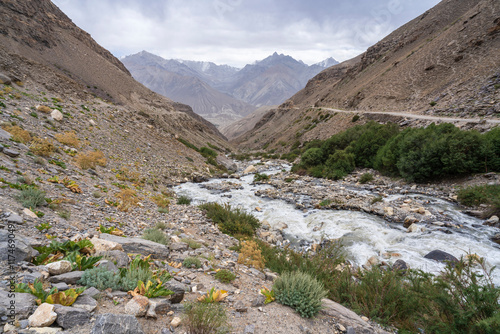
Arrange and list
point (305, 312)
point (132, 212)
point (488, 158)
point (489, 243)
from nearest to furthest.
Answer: point (305, 312) < point (489, 243) < point (132, 212) < point (488, 158)

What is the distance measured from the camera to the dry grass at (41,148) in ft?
35.4

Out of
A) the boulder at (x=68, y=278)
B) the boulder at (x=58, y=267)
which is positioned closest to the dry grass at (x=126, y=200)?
the boulder at (x=58, y=267)

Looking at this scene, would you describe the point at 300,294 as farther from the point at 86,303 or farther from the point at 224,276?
the point at 86,303

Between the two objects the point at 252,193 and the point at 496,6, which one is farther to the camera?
the point at 496,6

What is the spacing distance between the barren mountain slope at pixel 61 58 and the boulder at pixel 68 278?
2536 centimetres

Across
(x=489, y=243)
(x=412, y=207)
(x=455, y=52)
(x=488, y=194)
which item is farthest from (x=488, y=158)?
(x=455, y=52)

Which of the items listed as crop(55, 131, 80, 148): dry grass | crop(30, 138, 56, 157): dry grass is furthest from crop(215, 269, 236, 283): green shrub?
crop(55, 131, 80, 148): dry grass

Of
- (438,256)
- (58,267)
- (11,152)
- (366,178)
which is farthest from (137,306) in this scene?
(366,178)

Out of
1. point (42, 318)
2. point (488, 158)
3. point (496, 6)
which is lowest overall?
point (42, 318)

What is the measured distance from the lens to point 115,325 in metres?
2.85

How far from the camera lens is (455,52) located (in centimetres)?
3306

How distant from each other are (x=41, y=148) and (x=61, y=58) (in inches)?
1344

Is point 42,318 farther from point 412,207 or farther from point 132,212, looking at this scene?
point 412,207

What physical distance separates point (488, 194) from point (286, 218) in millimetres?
10261
